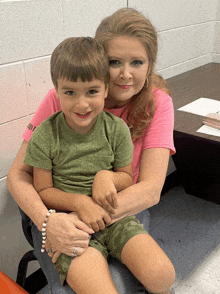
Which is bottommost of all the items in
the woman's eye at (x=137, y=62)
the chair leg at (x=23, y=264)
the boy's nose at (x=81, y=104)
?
the chair leg at (x=23, y=264)

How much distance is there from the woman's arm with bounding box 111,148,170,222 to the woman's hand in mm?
129

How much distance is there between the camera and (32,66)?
1575 millimetres

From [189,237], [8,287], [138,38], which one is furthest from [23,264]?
[189,237]

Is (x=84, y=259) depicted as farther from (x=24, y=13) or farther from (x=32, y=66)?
(x=24, y=13)

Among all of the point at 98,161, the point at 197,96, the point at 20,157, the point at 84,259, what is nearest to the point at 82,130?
the point at 98,161

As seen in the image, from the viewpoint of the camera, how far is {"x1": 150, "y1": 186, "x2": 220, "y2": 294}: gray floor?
1943 millimetres

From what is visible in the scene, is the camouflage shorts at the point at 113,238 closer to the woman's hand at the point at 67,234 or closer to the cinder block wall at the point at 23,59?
the woman's hand at the point at 67,234

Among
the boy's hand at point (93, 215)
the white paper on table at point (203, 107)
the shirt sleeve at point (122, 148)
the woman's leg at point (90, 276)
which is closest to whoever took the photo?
the woman's leg at point (90, 276)

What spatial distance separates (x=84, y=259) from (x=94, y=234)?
0.40 feet

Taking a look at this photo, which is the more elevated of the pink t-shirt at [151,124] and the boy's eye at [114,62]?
the boy's eye at [114,62]

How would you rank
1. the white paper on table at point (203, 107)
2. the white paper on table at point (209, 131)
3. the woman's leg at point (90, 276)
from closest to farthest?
the woman's leg at point (90, 276), the white paper on table at point (209, 131), the white paper on table at point (203, 107)

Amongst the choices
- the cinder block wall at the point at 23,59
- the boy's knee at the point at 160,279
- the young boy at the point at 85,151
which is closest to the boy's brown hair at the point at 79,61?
the young boy at the point at 85,151

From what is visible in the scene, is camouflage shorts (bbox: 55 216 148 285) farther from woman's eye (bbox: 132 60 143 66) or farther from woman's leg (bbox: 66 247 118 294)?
woman's eye (bbox: 132 60 143 66)

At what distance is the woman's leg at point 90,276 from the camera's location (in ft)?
3.23
